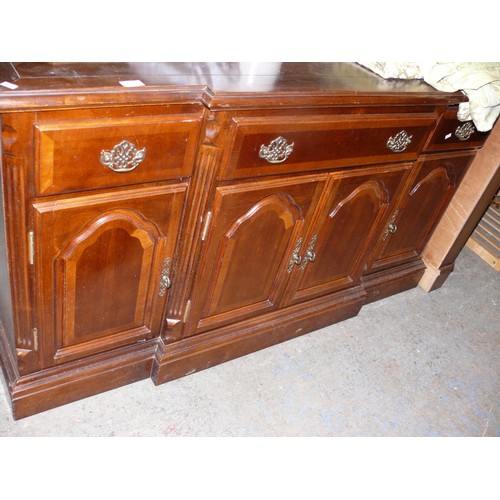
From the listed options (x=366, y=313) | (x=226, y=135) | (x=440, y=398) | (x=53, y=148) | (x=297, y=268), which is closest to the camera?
(x=53, y=148)

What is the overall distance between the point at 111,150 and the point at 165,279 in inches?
17.6

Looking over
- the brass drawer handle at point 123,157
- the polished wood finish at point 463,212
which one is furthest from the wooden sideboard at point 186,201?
the polished wood finish at point 463,212

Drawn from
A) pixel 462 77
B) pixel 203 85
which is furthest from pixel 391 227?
pixel 203 85

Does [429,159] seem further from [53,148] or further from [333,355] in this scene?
[53,148]

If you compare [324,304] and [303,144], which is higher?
[303,144]

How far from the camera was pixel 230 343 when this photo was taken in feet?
5.46

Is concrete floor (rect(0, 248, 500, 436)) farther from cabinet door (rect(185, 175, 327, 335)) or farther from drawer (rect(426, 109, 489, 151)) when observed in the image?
drawer (rect(426, 109, 489, 151))

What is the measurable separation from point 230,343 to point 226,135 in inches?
30.0

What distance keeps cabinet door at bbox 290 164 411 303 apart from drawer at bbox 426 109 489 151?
142 mm

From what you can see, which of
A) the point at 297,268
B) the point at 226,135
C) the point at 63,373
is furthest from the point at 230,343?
the point at 226,135

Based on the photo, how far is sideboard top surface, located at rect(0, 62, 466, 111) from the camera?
0.93m

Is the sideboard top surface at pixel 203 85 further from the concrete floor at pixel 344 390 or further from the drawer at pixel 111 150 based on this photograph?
the concrete floor at pixel 344 390

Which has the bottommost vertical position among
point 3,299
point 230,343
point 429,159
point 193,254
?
point 230,343

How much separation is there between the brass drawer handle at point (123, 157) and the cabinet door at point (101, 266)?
0.08 m
